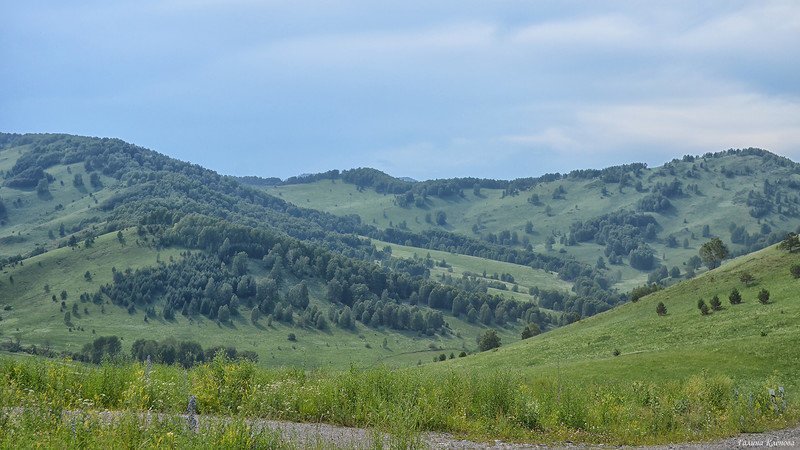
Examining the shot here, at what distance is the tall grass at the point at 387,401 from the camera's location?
19.2 metres

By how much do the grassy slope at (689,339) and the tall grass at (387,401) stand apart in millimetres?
8701

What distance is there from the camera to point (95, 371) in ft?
69.8

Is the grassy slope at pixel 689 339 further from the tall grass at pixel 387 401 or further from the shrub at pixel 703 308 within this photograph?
the tall grass at pixel 387 401

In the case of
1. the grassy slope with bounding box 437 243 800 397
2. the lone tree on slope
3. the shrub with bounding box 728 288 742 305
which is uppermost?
the lone tree on slope

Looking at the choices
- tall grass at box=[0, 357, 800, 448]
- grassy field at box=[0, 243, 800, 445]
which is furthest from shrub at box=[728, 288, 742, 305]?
tall grass at box=[0, 357, 800, 448]

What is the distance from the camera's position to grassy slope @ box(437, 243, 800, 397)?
4506 cm

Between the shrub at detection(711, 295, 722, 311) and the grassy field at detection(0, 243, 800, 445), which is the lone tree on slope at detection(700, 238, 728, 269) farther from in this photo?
the grassy field at detection(0, 243, 800, 445)

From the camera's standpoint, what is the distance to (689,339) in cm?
5903

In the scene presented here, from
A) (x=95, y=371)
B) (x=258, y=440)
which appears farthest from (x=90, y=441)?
(x=95, y=371)

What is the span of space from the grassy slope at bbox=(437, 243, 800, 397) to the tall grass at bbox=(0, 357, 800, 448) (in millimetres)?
8701

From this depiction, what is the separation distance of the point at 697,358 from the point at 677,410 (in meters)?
25.9

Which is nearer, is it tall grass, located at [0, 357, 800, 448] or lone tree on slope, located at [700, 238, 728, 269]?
tall grass, located at [0, 357, 800, 448]

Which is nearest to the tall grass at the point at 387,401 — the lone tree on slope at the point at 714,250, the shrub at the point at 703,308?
the shrub at the point at 703,308

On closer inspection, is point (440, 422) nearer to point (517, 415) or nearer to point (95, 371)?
point (517, 415)
